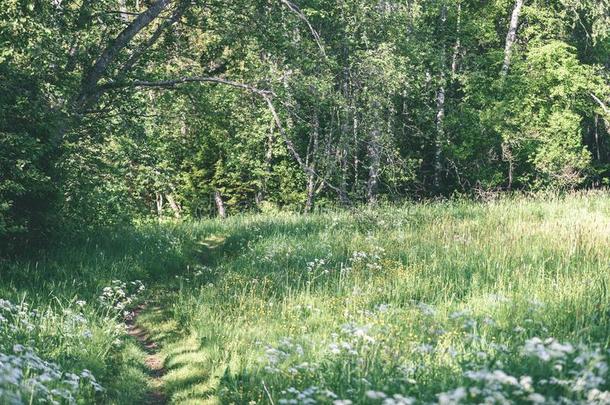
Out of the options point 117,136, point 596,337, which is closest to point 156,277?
point 117,136

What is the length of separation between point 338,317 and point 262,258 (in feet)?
14.5

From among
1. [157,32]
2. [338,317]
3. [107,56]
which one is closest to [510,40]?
[157,32]

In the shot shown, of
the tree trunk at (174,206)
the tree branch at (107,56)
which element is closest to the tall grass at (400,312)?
the tree branch at (107,56)

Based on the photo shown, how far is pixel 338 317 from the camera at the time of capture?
6934mm

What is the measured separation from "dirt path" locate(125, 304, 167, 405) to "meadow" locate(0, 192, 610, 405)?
41 mm

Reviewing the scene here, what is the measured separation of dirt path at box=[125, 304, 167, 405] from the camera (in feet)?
20.2

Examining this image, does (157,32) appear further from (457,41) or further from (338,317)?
(457,41)

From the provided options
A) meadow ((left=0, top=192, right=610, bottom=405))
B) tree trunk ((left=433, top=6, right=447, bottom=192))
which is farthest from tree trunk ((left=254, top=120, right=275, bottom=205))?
meadow ((left=0, top=192, right=610, bottom=405))

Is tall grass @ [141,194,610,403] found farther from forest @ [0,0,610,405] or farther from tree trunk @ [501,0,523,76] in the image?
tree trunk @ [501,0,523,76]

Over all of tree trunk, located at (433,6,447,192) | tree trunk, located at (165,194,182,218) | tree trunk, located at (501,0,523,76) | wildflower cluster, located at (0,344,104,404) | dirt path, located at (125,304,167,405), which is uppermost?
tree trunk, located at (501,0,523,76)

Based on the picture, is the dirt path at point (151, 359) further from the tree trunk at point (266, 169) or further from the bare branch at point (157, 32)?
the tree trunk at point (266, 169)

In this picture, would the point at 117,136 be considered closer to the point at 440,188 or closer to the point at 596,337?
the point at 596,337

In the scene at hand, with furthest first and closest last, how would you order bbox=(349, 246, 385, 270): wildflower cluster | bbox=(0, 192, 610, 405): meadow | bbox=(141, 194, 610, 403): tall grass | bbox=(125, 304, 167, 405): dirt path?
bbox=(349, 246, 385, 270): wildflower cluster, bbox=(125, 304, 167, 405): dirt path, bbox=(141, 194, 610, 403): tall grass, bbox=(0, 192, 610, 405): meadow

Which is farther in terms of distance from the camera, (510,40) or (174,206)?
(174,206)
